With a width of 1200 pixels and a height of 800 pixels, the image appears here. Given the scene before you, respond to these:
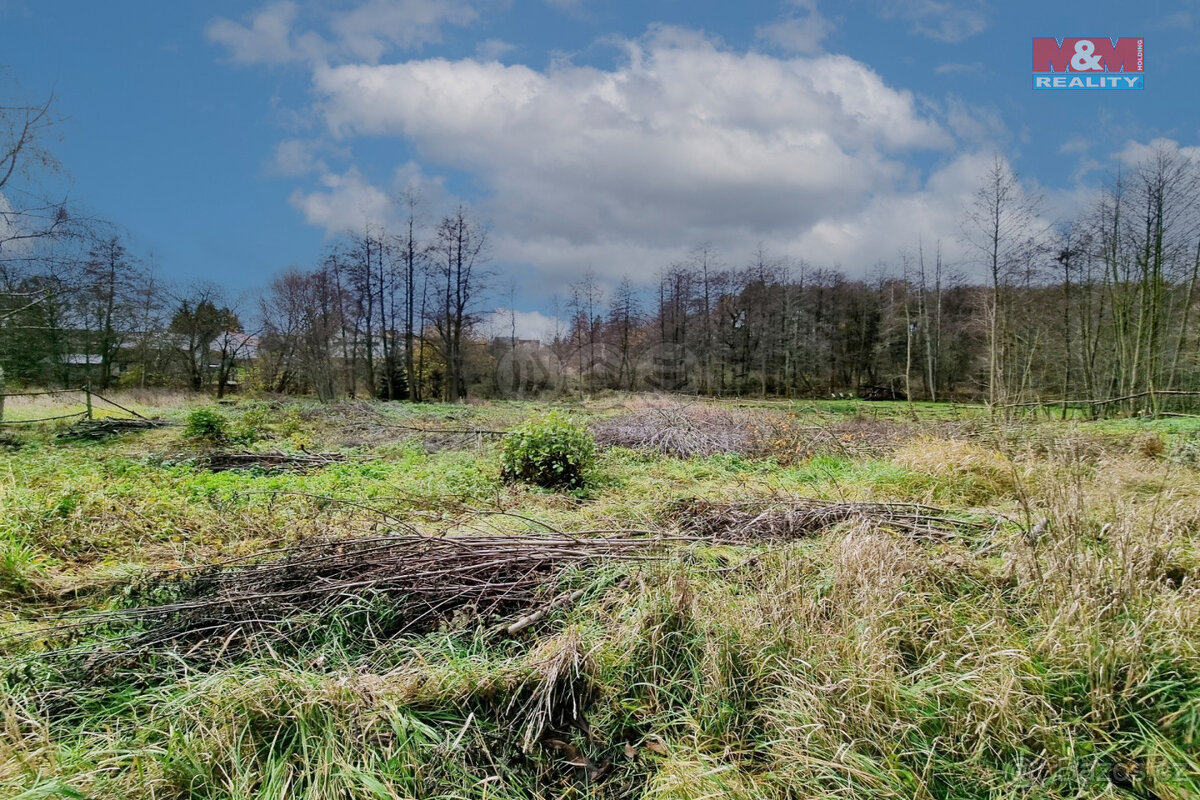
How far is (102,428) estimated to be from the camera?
41.2 ft

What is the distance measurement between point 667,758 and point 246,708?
65.8 inches

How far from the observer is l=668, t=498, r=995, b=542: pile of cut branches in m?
4.09

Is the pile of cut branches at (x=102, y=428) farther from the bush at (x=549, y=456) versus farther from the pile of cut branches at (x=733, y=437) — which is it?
the pile of cut branches at (x=733, y=437)

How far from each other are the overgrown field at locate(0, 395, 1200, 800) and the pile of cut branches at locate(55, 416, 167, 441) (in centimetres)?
969

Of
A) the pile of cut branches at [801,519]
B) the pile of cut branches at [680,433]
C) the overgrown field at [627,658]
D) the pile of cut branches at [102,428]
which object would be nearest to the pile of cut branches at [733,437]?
the pile of cut branches at [680,433]

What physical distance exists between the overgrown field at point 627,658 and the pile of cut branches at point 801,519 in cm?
3

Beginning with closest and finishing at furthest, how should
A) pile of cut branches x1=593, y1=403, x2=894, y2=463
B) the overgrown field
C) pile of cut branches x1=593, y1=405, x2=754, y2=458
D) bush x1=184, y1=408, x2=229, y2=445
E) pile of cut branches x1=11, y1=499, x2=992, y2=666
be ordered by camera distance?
1. the overgrown field
2. pile of cut branches x1=11, y1=499, x2=992, y2=666
3. pile of cut branches x1=593, y1=403, x2=894, y2=463
4. pile of cut branches x1=593, y1=405, x2=754, y2=458
5. bush x1=184, y1=408, x2=229, y2=445

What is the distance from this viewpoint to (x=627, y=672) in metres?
2.55

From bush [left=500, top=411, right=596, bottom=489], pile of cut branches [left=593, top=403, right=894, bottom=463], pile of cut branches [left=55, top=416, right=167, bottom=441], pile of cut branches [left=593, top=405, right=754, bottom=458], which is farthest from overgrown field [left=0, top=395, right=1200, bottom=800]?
pile of cut branches [left=55, top=416, right=167, bottom=441]

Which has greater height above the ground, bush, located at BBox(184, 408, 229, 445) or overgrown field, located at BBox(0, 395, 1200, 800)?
bush, located at BBox(184, 408, 229, 445)

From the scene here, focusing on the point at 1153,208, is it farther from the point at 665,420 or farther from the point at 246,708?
the point at 246,708

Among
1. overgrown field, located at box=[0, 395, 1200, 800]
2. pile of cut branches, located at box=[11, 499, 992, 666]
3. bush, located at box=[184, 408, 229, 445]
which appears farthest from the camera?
bush, located at box=[184, 408, 229, 445]

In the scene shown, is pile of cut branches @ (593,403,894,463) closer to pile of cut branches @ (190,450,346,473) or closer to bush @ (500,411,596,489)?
bush @ (500,411,596,489)

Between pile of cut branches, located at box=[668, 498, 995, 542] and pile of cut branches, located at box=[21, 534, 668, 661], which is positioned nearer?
pile of cut branches, located at box=[21, 534, 668, 661]
